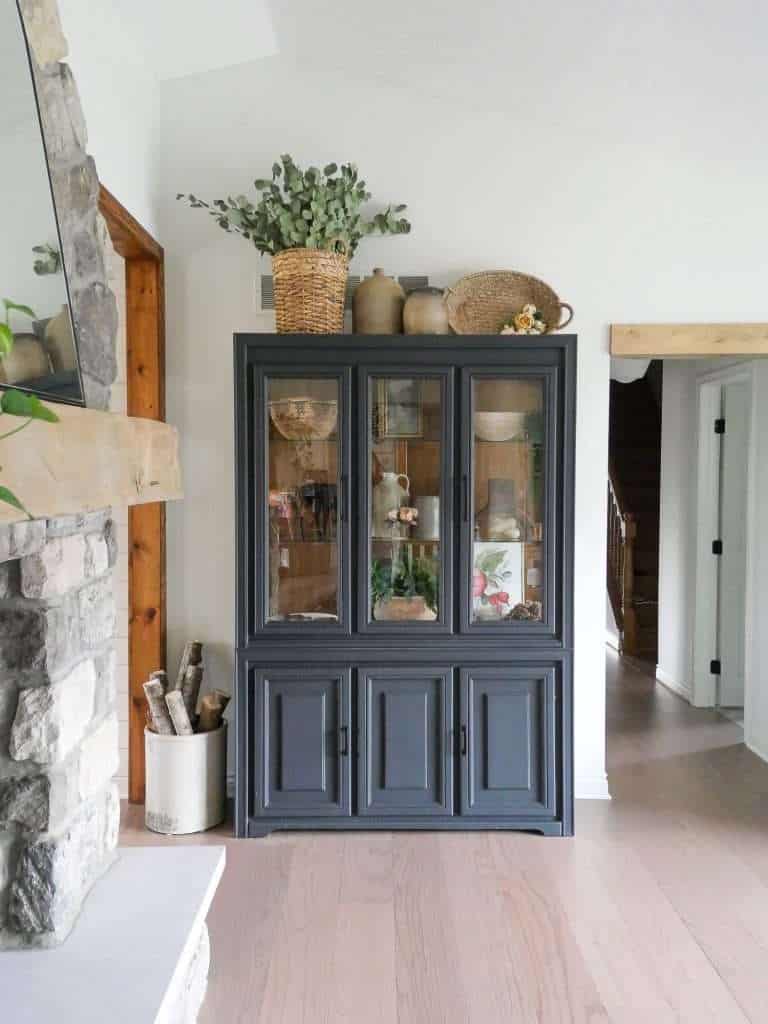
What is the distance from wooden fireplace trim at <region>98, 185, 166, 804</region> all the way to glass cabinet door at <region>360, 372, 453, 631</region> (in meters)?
0.90

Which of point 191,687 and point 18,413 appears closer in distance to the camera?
point 18,413

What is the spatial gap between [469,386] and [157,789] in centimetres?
194

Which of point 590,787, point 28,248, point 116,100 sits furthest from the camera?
point 590,787

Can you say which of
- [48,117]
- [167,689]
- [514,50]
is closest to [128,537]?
[167,689]

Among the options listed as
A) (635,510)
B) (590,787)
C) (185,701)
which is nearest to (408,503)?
(185,701)

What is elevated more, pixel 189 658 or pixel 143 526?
pixel 143 526

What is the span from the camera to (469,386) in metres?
3.37

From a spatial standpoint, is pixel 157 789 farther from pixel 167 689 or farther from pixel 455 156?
pixel 455 156

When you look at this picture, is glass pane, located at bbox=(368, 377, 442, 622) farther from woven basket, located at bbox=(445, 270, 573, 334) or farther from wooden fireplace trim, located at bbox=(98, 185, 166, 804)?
wooden fireplace trim, located at bbox=(98, 185, 166, 804)

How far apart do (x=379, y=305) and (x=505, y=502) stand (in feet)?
2.99

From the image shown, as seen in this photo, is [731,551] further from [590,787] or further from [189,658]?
[189,658]

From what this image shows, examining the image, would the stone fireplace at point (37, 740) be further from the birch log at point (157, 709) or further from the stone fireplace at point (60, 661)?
the birch log at point (157, 709)

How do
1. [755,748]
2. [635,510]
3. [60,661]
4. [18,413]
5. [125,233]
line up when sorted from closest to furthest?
[18,413] < [60,661] < [125,233] < [755,748] < [635,510]

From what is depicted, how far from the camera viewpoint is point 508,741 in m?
3.38
